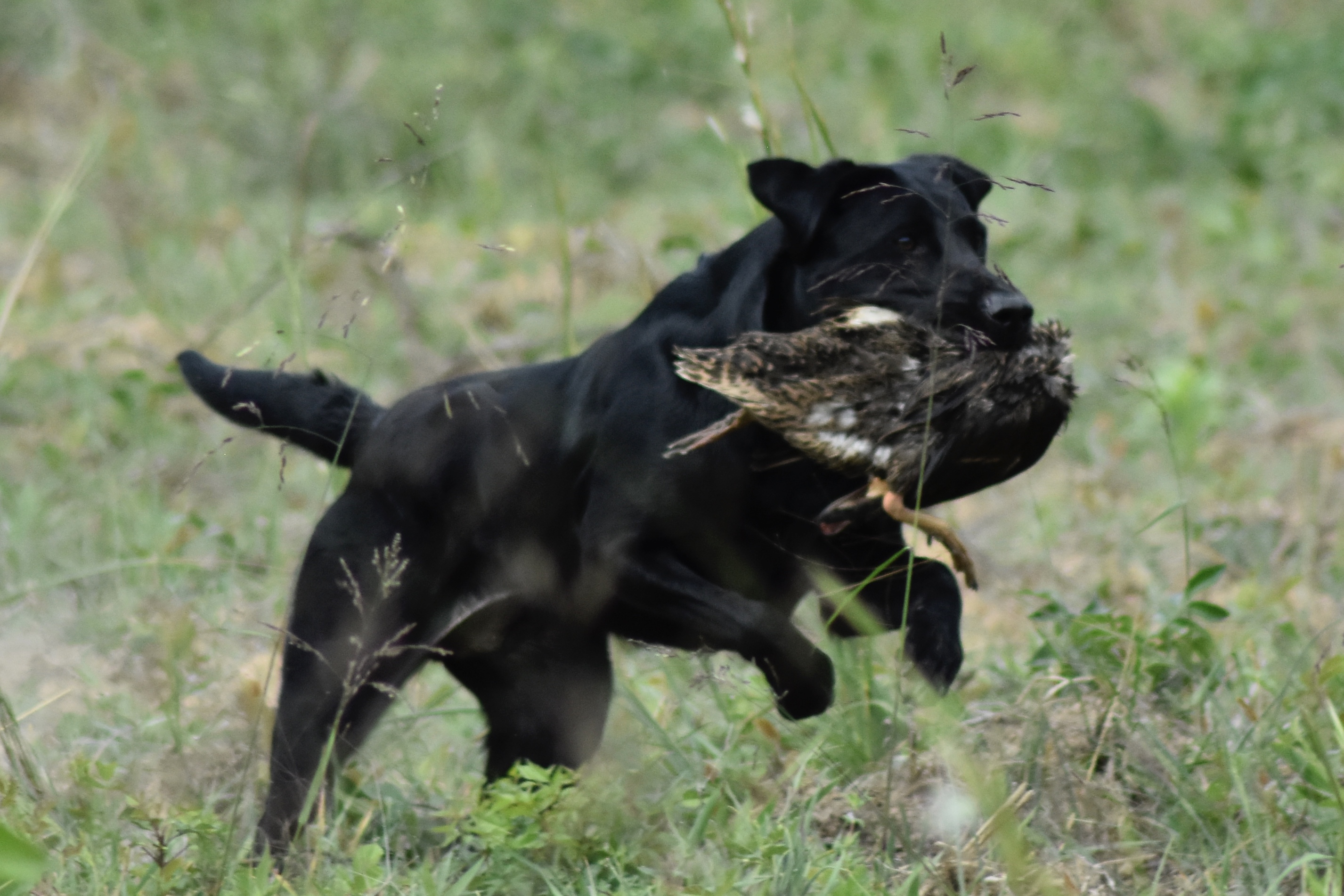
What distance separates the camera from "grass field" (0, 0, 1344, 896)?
2725 millimetres

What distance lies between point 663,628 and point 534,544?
1.04ft

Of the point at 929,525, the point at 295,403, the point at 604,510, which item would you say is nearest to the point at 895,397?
the point at 929,525

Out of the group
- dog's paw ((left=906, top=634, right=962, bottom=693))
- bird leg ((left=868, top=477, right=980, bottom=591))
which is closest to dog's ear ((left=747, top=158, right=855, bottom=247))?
bird leg ((left=868, top=477, right=980, bottom=591))

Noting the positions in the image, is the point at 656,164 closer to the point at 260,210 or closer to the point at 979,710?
the point at 260,210

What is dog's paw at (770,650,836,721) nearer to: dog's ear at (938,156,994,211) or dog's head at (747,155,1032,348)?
dog's head at (747,155,1032,348)

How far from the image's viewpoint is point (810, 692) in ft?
9.33

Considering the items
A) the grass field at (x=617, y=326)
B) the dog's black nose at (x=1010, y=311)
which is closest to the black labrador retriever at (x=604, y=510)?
the dog's black nose at (x=1010, y=311)

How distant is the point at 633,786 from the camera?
9.96 ft

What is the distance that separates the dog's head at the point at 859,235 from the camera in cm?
294

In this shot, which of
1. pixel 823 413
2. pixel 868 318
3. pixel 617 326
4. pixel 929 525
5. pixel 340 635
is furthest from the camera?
pixel 617 326

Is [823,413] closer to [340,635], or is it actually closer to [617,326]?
[340,635]

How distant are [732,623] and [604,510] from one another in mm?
333

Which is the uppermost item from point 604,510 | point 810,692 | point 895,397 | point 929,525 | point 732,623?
point 895,397

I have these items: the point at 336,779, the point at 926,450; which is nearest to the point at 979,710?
the point at 926,450
